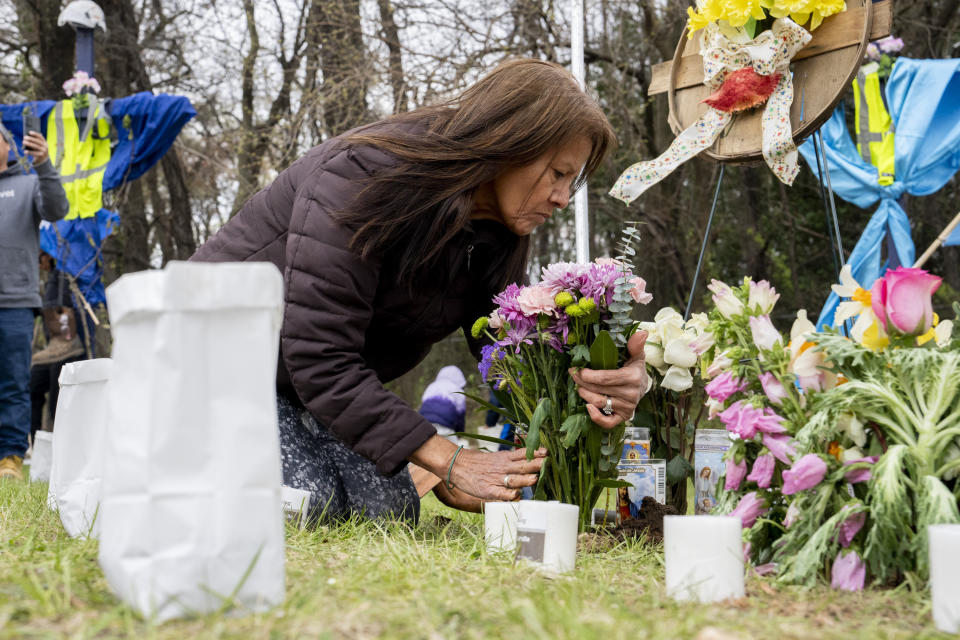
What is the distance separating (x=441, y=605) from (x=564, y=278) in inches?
38.1

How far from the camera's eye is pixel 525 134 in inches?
81.3

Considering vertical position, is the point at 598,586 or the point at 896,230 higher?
the point at 896,230

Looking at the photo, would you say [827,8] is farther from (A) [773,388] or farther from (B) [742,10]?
(A) [773,388]

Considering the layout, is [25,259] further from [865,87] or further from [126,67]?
[126,67]

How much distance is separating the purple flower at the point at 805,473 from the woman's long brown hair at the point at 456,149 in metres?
0.98

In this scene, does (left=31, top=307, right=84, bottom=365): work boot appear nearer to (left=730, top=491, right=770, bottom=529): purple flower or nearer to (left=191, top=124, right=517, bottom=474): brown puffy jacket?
(left=191, top=124, right=517, bottom=474): brown puffy jacket

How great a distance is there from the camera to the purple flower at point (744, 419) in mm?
1535

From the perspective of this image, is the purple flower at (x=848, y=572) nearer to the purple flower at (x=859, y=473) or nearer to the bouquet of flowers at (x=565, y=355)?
the purple flower at (x=859, y=473)

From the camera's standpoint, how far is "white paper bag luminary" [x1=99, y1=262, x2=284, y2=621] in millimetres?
1044

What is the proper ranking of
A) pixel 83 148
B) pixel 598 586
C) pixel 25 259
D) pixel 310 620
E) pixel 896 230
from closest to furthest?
pixel 310 620 → pixel 598 586 → pixel 25 259 → pixel 896 230 → pixel 83 148

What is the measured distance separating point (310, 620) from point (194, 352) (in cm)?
35

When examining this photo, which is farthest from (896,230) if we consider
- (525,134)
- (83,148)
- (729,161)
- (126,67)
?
(126,67)

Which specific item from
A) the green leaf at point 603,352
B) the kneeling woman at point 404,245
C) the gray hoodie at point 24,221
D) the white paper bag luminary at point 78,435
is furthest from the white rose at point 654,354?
the gray hoodie at point 24,221

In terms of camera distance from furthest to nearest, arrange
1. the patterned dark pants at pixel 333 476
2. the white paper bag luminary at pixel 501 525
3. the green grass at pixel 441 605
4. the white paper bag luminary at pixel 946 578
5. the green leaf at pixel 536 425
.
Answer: the patterned dark pants at pixel 333 476, the green leaf at pixel 536 425, the white paper bag luminary at pixel 501 525, the white paper bag luminary at pixel 946 578, the green grass at pixel 441 605
